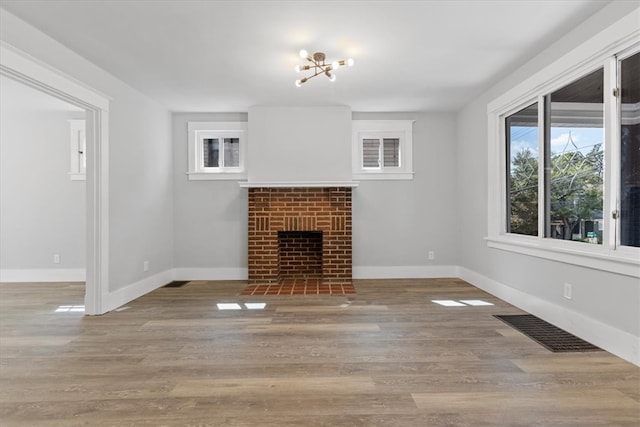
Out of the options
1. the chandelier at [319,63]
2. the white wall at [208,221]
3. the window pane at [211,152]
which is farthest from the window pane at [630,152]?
the window pane at [211,152]

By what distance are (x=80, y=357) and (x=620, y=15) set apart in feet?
14.5

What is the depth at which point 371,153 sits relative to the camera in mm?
5379

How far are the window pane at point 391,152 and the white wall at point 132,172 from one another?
127 inches

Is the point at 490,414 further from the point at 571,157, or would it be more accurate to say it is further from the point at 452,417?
the point at 571,157

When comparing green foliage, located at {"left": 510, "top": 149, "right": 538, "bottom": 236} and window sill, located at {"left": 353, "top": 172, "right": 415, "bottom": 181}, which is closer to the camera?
green foliage, located at {"left": 510, "top": 149, "right": 538, "bottom": 236}

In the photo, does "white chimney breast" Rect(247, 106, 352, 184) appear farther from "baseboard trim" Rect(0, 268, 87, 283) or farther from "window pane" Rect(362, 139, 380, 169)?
"baseboard trim" Rect(0, 268, 87, 283)

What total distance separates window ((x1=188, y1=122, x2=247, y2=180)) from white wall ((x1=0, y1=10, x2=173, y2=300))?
0.36 m

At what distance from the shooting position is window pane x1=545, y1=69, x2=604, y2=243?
2727 millimetres

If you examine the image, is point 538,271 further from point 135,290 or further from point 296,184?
point 135,290

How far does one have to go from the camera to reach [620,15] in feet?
7.86

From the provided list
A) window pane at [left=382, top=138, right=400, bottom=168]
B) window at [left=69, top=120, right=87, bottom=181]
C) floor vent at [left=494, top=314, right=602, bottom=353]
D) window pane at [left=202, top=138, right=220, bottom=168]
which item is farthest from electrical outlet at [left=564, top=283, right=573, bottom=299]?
window at [left=69, top=120, right=87, bottom=181]

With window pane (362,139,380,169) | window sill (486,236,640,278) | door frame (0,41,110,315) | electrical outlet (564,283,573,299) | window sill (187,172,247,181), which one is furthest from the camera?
window pane (362,139,380,169)

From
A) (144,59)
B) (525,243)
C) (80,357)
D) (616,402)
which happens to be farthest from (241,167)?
(616,402)

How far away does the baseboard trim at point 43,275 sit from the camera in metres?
5.13
